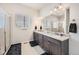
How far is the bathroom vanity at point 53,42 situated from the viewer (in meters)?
1.43

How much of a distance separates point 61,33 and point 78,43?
357 millimetres

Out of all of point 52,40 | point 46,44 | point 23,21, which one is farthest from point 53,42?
point 23,21

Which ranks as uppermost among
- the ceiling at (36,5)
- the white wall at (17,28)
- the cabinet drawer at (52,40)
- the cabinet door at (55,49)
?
the ceiling at (36,5)

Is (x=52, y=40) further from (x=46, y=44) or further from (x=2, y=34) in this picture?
(x=2, y=34)

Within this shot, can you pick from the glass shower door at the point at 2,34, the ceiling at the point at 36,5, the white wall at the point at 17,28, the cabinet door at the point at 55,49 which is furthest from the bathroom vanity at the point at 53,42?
the glass shower door at the point at 2,34

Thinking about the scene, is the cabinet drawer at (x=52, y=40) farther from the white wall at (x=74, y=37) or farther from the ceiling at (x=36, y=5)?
the ceiling at (x=36, y=5)

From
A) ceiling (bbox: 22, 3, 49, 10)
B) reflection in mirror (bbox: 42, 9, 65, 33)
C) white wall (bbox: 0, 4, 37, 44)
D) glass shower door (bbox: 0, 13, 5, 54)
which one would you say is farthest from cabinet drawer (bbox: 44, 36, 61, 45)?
glass shower door (bbox: 0, 13, 5, 54)

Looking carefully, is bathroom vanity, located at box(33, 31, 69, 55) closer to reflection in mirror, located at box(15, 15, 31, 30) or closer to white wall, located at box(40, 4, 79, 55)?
white wall, located at box(40, 4, 79, 55)

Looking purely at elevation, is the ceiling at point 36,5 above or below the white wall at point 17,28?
above

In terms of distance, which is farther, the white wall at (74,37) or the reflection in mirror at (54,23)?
the reflection in mirror at (54,23)

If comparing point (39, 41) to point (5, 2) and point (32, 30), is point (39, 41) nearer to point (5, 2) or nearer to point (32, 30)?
point (32, 30)

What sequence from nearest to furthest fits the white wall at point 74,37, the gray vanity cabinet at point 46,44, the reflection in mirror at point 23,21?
the white wall at point 74,37 → the reflection in mirror at point 23,21 → the gray vanity cabinet at point 46,44

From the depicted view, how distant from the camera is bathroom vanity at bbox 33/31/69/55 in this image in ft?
4.69
